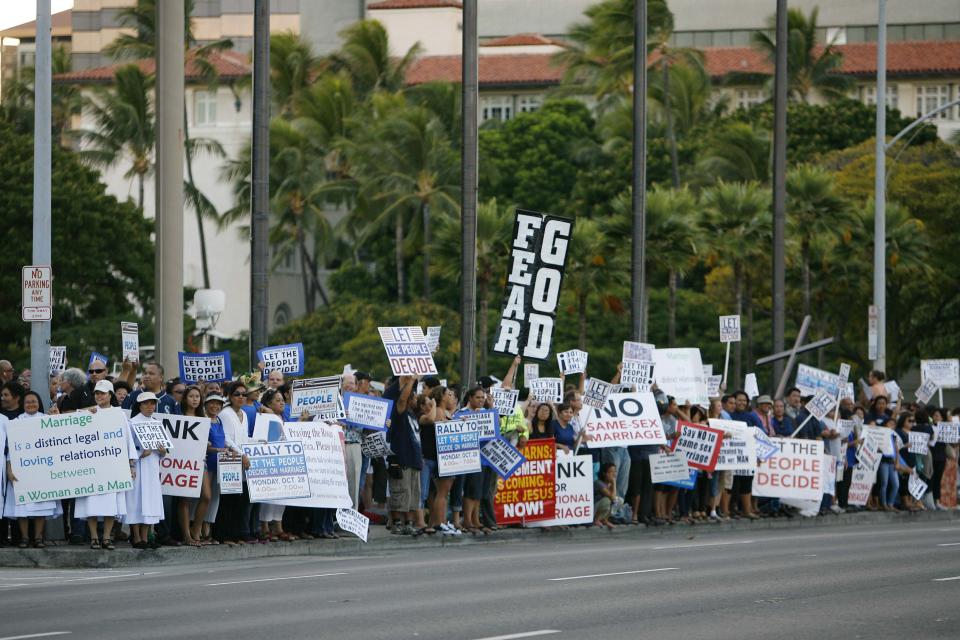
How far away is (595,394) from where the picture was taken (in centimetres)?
2297

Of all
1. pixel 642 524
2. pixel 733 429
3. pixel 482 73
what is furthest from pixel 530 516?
pixel 482 73

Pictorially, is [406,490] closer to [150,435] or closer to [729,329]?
[150,435]

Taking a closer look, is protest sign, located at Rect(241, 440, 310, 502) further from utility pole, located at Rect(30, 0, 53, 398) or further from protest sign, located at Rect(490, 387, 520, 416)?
protest sign, located at Rect(490, 387, 520, 416)

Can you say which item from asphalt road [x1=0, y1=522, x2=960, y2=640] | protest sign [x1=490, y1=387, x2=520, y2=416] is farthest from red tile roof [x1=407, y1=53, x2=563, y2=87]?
asphalt road [x1=0, y1=522, x2=960, y2=640]

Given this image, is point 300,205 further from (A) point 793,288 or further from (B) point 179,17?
(B) point 179,17

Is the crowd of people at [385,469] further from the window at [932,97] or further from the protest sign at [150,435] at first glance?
the window at [932,97]

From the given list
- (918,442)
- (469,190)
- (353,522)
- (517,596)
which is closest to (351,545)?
(353,522)

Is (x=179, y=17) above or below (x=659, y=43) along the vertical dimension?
below

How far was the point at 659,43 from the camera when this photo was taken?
69.7 m

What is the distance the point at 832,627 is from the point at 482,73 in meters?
84.0

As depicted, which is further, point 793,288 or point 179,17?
point 793,288

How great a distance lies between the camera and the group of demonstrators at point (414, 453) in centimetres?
1791

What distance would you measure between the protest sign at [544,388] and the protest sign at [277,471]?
4541 millimetres

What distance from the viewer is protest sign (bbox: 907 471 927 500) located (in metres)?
29.4
